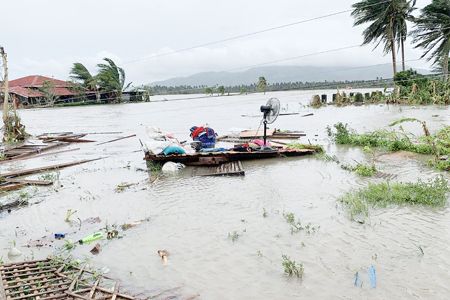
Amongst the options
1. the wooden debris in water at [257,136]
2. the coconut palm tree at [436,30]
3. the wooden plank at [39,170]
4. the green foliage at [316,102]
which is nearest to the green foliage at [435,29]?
the coconut palm tree at [436,30]

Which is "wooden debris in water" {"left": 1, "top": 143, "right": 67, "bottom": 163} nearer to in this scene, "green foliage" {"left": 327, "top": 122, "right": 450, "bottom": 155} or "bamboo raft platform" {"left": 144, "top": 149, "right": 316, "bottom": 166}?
"bamboo raft platform" {"left": 144, "top": 149, "right": 316, "bottom": 166}

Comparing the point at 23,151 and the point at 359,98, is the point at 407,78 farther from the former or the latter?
the point at 23,151

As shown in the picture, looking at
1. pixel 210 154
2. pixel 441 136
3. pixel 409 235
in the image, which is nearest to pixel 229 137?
pixel 210 154

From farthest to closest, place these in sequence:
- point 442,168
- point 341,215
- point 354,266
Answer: point 442,168
point 341,215
point 354,266

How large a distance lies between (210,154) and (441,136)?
6.15m

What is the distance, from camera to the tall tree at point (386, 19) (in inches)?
1216

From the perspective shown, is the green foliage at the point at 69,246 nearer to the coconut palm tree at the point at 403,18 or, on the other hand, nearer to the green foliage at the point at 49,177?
the green foliage at the point at 49,177

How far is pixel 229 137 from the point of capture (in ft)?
54.1

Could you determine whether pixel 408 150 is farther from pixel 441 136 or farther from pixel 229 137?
pixel 229 137

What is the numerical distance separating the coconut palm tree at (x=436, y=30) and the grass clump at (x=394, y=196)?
24501 mm

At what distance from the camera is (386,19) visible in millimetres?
31750

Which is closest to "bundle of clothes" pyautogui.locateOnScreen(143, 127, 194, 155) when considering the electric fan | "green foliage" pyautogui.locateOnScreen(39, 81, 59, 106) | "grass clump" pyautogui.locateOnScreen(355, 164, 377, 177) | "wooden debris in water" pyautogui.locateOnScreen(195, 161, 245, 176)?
"wooden debris in water" pyautogui.locateOnScreen(195, 161, 245, 176)

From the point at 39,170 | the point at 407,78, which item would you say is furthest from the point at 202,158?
the point at 407,78

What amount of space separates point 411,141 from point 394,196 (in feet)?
19.6
